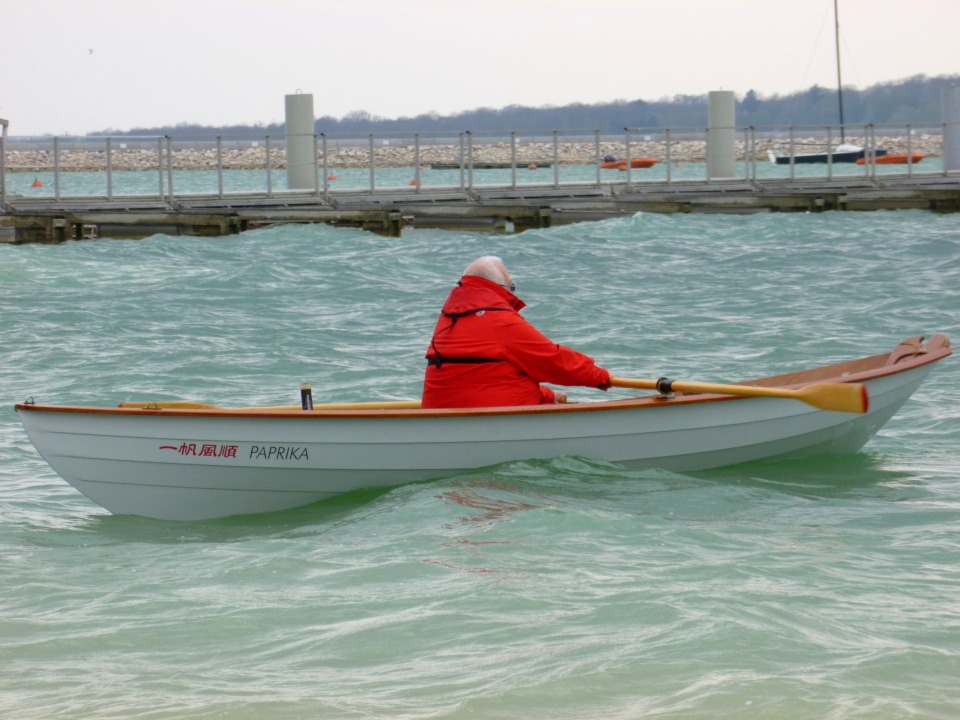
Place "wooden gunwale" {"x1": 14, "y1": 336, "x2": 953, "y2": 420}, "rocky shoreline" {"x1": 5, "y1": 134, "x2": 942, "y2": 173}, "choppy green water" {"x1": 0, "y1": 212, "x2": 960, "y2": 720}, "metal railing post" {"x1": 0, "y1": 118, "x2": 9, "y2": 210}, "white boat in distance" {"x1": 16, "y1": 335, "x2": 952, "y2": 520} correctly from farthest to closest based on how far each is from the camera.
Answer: "rocky shoreline" {"x1": 5, "y1": 134, "x2": 942, "y2": 173} < "metal railing post" {"x1": 0, "y1": 118, "x2": 9, "y2": 210} < "white boat in distance" {"x1": 16, "y1": 335, "x2": 952, "y2": 520} < "wooden gunwale" {"x1": 14, "y1": 336, "x2": 953, "y2": 420} < "choppy green water" {"x1": 0, "y1": 212, "x2": 960, "y2": 720}

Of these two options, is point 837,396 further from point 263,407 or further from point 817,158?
point 817,158

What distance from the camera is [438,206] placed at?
83.3ft

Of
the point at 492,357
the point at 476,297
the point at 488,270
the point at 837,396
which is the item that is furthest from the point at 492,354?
the point at 837,396

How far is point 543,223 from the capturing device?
85.1ft

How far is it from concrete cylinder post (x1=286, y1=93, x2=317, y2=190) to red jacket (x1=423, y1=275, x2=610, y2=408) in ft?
63.3

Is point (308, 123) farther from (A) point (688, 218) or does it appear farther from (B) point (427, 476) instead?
(B) point (427, 476)

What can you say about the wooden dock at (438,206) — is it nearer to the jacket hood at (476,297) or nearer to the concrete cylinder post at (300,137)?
the concrete cylinder post at (300,137)

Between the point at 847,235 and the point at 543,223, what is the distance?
574 centimetres

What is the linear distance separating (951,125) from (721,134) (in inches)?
205

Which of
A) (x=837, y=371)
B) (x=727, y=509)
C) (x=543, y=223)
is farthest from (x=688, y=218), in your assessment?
(x=727, y=509)

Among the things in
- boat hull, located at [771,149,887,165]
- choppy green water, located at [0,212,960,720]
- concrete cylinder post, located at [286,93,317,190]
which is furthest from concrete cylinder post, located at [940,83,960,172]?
boat hull, located at [771,149,887,165]

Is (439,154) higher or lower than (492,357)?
higher

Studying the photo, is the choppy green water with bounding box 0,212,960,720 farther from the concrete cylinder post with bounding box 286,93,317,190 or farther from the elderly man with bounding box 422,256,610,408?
the concrete cylinder post with bounding box 286,93,317,190

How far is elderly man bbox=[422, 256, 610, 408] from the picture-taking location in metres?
8.03
